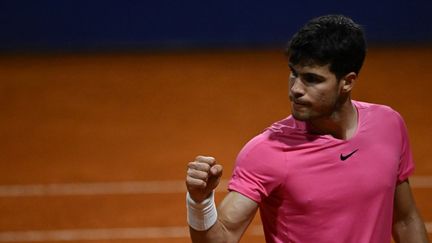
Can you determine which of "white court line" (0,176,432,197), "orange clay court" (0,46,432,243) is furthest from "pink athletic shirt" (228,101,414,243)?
"white court line" (0,176,432,197)

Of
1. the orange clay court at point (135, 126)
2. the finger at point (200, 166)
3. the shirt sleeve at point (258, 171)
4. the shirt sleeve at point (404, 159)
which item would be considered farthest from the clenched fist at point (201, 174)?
the orange clay court at point (135, 126)

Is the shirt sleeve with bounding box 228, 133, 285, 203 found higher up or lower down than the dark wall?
higher up

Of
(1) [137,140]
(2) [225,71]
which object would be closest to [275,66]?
(2) [225,71]

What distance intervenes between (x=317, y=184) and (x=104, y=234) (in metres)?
3.97

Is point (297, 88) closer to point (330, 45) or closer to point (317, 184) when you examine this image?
point (330, 45)

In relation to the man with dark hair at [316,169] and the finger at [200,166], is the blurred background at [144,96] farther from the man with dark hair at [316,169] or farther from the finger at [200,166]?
the finger at [200,166]

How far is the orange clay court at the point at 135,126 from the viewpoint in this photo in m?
7.39

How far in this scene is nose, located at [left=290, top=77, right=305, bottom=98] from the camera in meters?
3.25

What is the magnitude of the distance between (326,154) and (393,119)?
16.0 inches

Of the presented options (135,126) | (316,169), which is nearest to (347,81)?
(316,169)

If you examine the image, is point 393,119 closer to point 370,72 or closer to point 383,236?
point 383,236

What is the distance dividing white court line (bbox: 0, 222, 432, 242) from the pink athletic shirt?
353 cm

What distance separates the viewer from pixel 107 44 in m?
13.5

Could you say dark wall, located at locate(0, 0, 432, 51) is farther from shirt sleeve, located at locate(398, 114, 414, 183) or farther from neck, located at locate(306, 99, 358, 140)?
neck, located at locate(306, 99, 358, 140)
